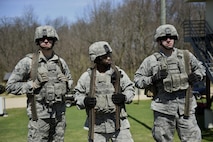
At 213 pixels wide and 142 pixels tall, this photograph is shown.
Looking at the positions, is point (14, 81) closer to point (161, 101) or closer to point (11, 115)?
point (161, 101)

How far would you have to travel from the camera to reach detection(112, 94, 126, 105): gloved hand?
158 inches

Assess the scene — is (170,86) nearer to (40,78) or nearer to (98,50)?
→ (98,50)

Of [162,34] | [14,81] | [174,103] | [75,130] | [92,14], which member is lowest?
[75,130]

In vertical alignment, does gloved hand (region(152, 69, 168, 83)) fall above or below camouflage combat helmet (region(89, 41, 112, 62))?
below

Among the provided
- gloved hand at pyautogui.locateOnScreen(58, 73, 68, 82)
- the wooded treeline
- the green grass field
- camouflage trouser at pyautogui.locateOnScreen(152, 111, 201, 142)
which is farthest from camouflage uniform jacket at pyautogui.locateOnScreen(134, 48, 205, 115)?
the wooded treeline

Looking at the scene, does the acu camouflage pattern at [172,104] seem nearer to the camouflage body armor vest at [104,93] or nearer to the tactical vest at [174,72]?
the tactical vest at [174,72]

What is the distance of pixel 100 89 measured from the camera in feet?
13.6

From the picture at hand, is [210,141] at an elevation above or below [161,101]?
below

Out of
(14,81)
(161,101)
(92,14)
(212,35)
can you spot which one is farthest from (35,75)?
(92,14)

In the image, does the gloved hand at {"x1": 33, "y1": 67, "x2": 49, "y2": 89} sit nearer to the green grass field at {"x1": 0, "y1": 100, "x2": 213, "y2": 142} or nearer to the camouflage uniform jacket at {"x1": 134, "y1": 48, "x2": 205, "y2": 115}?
the camouflage uniform jacket at {"x1": 134, "y1": 48, "x2": 205, "y2": 115}

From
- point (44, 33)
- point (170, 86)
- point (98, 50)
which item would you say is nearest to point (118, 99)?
point (98, 50)

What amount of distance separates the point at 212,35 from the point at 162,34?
7146mm

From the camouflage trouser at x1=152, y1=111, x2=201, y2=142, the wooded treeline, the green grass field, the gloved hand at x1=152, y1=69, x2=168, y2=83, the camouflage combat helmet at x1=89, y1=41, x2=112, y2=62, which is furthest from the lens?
the wooded treeline

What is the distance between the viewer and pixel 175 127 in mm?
4562
